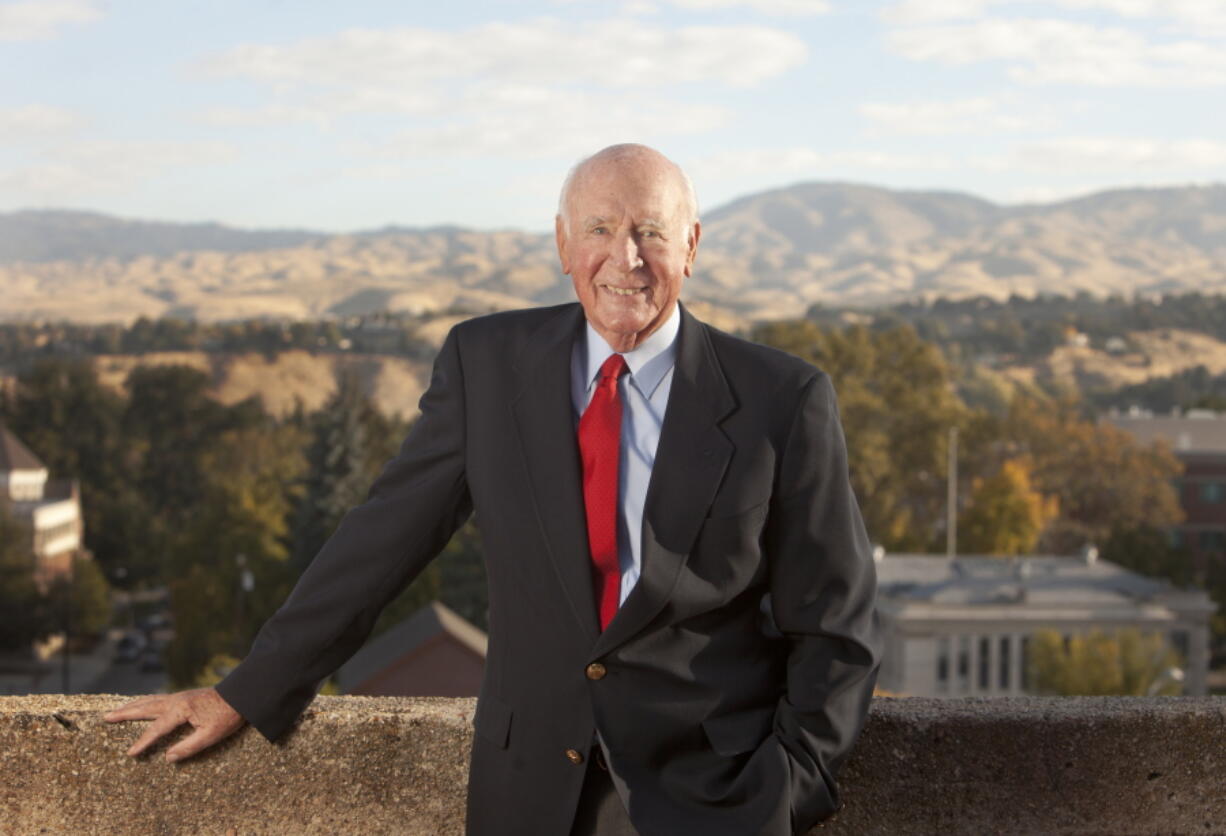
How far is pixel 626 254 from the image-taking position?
2.92 meters

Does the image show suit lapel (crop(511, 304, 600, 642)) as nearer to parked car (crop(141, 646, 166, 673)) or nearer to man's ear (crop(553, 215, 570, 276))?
man's ear (crop(553, 215, 570, 276))

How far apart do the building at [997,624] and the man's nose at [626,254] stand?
117 ft

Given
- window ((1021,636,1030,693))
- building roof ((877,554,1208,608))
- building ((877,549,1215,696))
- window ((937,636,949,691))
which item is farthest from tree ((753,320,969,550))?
window ((937,636,949,691))

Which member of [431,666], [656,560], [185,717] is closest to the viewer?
[656,560]

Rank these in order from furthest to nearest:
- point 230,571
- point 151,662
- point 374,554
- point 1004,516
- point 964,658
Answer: point 1004,516, point 151,662, point 230,571, point 964,658, point 374,554

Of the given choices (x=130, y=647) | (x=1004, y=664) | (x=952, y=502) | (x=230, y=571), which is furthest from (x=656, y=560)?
(x=952, y=502)

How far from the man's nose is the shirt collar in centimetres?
15

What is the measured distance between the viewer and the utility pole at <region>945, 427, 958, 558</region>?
58.2 metres

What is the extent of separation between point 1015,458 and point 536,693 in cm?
6514

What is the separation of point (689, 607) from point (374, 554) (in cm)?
69

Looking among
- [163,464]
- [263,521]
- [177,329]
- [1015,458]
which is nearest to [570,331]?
[263,521]

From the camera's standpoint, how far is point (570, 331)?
3.08m

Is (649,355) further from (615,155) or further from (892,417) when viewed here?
(892,417)

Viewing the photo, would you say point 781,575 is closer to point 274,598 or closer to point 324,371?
point 274,598
